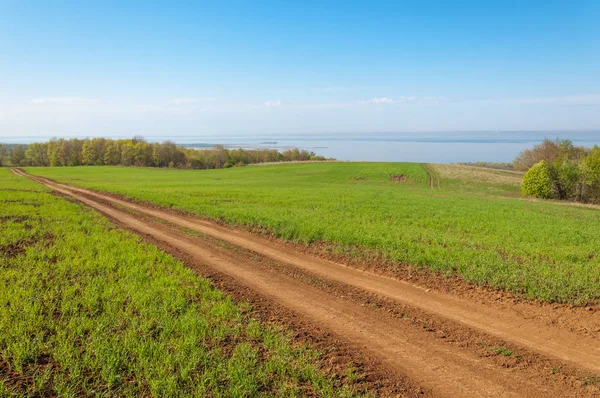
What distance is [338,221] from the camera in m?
17.8

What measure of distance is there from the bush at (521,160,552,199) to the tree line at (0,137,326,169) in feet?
263

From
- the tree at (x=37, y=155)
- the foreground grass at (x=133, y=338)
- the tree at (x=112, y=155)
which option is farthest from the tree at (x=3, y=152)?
A: the foreground grass at (x=133, y=338)

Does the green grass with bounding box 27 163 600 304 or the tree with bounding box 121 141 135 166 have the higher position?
the tree with bounding box 121 141 135 166

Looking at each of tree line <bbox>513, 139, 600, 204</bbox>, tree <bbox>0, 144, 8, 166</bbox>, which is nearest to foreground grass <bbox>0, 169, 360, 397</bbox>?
tree line <bbox>513, 139, 600, 204</bbox>

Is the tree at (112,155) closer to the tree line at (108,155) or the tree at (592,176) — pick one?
the tree line at (108,155)

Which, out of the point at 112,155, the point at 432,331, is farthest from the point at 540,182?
the point at 112,155

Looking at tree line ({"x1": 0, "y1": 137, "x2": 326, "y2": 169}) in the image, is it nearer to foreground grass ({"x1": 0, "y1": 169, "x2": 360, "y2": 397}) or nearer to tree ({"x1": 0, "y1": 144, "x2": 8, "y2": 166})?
tree ({"x1": 0, "y1": 144, "x2": 8, "y2": 166})

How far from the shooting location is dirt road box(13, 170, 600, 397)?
564 cm

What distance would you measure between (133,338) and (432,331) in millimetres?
6068

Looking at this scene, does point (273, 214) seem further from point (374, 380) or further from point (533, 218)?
point (533, 218)

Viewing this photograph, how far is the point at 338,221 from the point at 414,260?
22.0 ft

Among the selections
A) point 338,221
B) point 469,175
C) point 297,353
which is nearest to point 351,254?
point 338,221

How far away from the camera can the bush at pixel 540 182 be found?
4975 cm

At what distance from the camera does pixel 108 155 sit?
105 m
